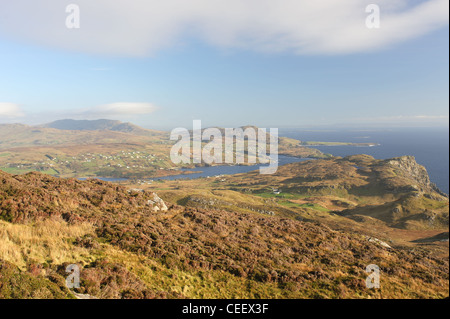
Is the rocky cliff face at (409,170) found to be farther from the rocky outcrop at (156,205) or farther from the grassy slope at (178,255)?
the rocky outcrop at (156,205)

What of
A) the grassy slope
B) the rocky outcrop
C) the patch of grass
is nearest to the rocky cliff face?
the grassy slope

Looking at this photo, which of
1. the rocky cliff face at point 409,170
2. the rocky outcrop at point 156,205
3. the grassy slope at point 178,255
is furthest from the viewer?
the rocky cliff face at point 409,170

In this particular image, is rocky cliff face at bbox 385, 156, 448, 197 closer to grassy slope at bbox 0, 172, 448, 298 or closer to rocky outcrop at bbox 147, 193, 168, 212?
grassy slope at bbox 0, 172, 448, 298

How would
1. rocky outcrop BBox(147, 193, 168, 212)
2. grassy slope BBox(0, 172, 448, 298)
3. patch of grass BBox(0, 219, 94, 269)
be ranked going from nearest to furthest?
1. patch of grass BBox(0, 219, 94, 269)
2. grassy slope BBox(0, 172, 448, 298)
3. rocky outcrop BBox(147, 193, 168, 212)

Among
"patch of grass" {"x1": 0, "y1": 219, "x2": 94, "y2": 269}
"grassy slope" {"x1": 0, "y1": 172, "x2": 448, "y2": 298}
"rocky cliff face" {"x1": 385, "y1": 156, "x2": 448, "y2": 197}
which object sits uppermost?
"patch of grass" {"x1": 0, "y1": 219, "x2": 94, "y2": 269}

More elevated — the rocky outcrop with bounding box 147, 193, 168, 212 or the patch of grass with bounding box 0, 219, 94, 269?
the patch of grass with bounding box 0, 219, 94, 269

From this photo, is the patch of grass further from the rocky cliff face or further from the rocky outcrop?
the rocky cliff face

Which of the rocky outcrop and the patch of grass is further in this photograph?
the rocky outcrop

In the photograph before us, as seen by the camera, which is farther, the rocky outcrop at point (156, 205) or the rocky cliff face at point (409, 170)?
the rocky cliff face at point (409, 170)

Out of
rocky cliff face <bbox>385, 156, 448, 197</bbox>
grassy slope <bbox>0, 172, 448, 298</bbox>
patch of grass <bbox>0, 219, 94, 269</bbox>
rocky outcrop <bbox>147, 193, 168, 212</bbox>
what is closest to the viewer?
patch of grass <bbox>0, 219, 94, 269</bbox>

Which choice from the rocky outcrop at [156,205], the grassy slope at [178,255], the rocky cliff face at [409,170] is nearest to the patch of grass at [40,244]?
the grassy slope at [178,255]
